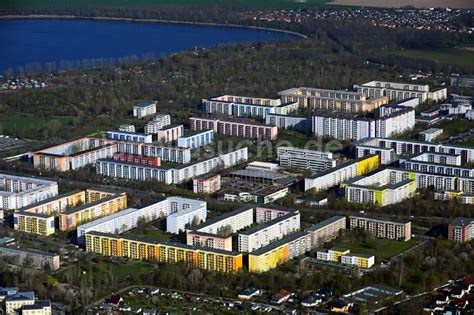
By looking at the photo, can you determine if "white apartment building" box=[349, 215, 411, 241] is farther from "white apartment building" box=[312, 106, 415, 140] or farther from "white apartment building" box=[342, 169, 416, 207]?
"white apartment building" box=[312, 106, 415, 140]

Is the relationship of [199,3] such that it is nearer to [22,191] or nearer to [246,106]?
[246,106]

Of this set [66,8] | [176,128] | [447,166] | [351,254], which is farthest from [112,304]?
[66,8]

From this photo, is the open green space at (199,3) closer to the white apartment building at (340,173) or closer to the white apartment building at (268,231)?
the white apartment building at (340,173)

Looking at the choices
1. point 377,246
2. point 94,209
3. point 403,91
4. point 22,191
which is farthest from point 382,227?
point 403,91

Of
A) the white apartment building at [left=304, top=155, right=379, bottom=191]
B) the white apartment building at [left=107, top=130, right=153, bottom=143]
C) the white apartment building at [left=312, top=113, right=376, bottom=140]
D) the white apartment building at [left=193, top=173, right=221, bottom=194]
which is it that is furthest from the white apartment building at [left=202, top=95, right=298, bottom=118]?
the white apartment building at [left=193, top=173, right=221, bottom=194]

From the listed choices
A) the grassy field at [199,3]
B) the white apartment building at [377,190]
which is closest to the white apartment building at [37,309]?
the white apartment building at [377,190]

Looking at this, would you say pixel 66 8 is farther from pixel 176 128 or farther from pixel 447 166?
pixel 447 166

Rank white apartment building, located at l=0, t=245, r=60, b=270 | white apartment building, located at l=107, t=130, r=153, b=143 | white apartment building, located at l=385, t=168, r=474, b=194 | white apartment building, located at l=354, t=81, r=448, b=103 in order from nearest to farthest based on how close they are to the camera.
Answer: white apartment building, located at l=0, t=245, r=60, b=270, white apartment building, located at l=385, t=168, r=474, b=194, white apartment building, located at l=107, t=130, r=153, b=143, white apartment building, located at l=354, t=81, r=448, b=103
